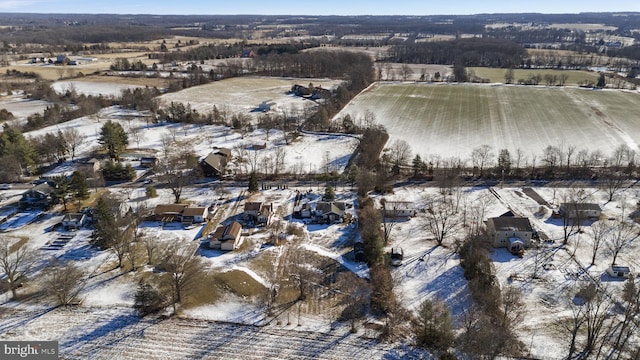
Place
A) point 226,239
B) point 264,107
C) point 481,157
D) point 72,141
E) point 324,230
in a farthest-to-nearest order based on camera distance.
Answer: point 264,107 → point 72,141 → point 481,157 → point 324,230 → point 226,239

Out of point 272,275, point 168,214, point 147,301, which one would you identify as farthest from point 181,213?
point 272,275

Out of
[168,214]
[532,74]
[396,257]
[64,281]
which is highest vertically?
[532,74]

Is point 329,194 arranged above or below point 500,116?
below

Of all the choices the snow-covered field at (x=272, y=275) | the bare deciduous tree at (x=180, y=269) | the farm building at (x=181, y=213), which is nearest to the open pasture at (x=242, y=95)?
the snow-covered field at (x=272, y=275)

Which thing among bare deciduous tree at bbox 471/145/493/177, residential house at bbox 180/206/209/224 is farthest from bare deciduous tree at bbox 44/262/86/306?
bare deciduous tree at bbox 471/145/493/177

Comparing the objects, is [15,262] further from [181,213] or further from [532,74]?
[532,74]

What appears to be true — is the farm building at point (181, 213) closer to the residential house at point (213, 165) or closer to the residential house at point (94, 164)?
the residential house at point (213, 165)

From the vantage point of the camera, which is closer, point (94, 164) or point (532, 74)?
point (94, 164)

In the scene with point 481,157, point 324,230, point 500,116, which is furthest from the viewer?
point 500,116
